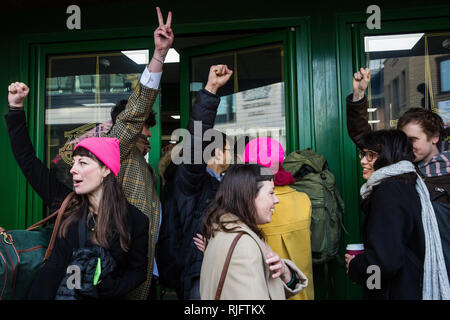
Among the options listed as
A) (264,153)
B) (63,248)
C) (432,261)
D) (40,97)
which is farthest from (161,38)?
(40,97)

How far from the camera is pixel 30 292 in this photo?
2121 mm

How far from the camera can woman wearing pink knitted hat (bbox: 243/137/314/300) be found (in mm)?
2529

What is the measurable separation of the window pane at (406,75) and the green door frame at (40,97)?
87.6 inches

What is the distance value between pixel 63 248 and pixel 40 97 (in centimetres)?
261

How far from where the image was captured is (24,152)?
2727 mm

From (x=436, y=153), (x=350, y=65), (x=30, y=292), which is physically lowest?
(x=30, y=292)

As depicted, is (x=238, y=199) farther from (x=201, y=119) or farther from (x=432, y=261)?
(x=432, y=261)

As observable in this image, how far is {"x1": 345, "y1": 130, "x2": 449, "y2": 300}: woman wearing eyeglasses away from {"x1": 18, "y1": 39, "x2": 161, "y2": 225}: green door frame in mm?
2529

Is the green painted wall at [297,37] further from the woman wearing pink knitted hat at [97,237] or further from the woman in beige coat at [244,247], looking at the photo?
the woman wearing pink knitted hat at [97,237]

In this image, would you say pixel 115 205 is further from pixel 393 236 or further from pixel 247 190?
pixel 393 236

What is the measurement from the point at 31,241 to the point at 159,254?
0.86m

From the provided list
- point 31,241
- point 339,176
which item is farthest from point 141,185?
point 339,176

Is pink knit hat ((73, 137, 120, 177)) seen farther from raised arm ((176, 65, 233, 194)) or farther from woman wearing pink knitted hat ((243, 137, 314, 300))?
woman wearing pink knitted hat ((243, 137, 314, 300))

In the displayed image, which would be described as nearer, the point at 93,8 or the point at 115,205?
the point at 115,205
